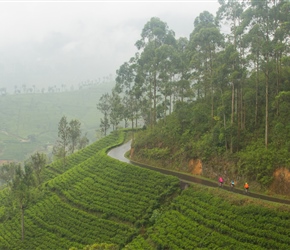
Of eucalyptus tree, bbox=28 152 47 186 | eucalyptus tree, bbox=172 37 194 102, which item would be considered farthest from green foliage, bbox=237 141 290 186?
eucalyptus tree, bbox=28 152 47 186

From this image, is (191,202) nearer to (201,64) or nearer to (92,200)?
(92,200)

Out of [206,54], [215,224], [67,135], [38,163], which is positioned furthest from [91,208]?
[67,135]

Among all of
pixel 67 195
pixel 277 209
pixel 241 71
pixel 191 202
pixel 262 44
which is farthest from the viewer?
pixel 67 195

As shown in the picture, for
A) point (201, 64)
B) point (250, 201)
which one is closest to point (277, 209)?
point (250, 201)

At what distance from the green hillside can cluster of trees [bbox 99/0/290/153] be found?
7577 millimetres

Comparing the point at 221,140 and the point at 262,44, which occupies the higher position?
the point at 262,44

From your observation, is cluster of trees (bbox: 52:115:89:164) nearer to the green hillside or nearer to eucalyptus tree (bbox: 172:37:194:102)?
the green hillside

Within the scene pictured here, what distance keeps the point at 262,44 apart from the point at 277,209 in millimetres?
14843

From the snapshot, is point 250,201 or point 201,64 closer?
point 250,201

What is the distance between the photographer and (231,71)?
93.6 feet

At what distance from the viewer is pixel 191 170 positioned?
30906 millimetres

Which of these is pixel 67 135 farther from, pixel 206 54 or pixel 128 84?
pixel 206 54

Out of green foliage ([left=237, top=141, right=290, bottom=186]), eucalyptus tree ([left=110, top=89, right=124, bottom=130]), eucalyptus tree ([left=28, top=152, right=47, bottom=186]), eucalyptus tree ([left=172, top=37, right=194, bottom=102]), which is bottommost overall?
eucalyptus tree ([left=28, top=152, right=47, bottom=186])

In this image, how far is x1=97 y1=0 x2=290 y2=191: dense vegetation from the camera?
26.0 m
